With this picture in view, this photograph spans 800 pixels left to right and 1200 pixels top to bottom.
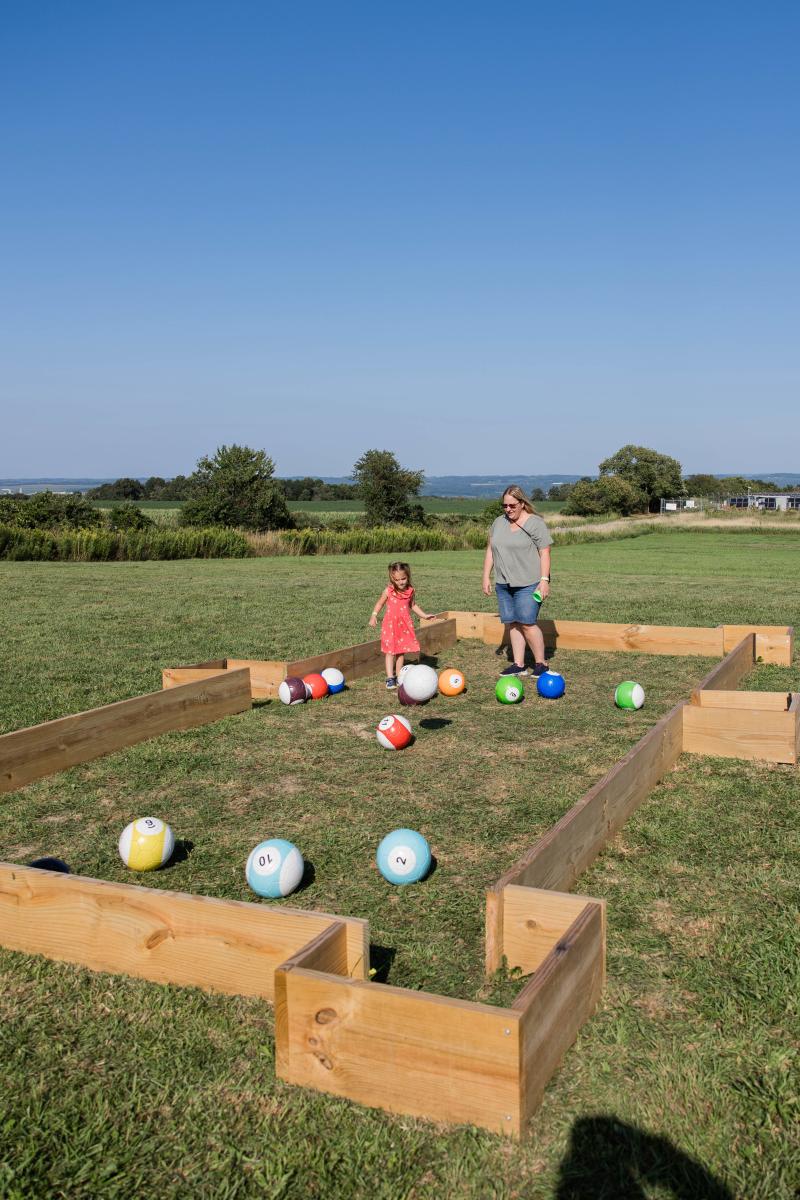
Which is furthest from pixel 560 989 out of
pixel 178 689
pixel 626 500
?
pixel 626 500

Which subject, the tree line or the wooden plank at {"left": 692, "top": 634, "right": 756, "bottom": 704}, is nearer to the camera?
the wooden plank at {"left": 692, "top": 634, "right": 756, "bottom": 704}

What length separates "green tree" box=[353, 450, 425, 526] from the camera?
242 feet

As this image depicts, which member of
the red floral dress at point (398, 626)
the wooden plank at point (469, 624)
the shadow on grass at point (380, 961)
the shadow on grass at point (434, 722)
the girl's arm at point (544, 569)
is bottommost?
the shadow on grass at point (434, 722)

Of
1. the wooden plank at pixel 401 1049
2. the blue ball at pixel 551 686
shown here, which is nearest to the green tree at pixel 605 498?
the blue ball at pixel 551 686

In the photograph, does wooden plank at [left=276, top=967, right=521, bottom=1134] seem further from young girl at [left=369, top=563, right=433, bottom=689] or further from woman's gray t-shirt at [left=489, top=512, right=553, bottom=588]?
woman's gray t-shirt at [left=489, top=512, right=553, bottom=588]

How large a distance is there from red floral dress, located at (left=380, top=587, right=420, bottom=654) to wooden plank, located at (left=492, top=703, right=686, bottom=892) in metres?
3.86

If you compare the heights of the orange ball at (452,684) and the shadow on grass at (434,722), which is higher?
the orange ball at (452,684)

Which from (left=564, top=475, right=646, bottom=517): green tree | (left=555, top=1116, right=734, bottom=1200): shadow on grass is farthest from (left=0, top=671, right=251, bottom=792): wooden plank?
(left=564, top=475, right=646, bottom=517): green tree

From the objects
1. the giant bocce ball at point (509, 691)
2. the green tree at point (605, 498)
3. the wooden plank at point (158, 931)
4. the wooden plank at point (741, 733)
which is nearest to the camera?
the wooden plank at point (158, 931)

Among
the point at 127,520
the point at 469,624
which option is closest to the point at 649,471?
the point at 127,520

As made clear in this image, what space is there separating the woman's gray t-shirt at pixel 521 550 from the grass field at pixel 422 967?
1240mm

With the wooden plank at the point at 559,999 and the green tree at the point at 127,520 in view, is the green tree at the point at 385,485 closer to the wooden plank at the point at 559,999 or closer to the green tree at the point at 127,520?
the green tree at the point at 127,520

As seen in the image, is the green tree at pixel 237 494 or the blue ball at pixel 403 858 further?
the green tree at pixel 237 494

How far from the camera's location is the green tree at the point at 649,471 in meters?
109
